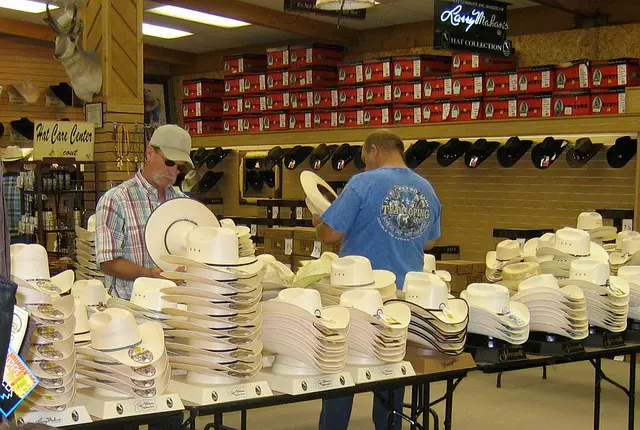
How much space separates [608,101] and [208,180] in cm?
573

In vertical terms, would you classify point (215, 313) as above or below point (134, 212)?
below

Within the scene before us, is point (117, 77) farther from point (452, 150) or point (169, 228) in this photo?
point (169, 228)

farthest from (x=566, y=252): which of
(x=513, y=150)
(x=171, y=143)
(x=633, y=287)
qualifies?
(x=513, y=150)

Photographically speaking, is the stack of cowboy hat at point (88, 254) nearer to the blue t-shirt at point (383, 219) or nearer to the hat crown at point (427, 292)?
the blue t-shirt at point (383, 219)

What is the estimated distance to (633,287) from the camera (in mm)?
4715

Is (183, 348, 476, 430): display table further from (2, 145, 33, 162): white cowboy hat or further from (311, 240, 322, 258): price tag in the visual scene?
(2, 145, 33, 162): white cowboy hat

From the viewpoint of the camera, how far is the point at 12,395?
1.21 meters

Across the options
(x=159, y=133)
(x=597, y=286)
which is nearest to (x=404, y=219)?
(x=597, y=286)

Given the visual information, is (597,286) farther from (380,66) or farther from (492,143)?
(380,66)

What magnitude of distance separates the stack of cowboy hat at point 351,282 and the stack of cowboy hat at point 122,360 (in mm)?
1097

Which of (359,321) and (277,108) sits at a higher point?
(277,108)

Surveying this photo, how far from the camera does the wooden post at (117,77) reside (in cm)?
775

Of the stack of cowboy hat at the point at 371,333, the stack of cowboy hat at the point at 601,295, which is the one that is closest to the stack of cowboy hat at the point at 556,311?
the stack of cowboy hat at the point at 601,295

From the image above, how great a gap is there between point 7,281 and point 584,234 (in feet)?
14.1
